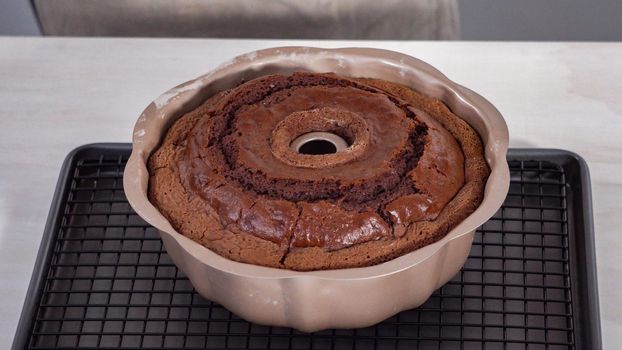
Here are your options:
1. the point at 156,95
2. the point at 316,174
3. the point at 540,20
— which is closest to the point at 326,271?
the point at 316,174

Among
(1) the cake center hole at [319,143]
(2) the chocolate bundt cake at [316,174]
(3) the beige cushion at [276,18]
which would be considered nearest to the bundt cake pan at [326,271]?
(2) the chocolate bundt cake at [316,174]

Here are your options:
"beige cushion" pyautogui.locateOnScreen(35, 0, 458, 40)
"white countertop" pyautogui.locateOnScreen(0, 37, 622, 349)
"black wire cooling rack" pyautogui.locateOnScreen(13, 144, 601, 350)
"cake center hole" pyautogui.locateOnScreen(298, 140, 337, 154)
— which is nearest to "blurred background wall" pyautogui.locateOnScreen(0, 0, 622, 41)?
"beige cushion" pyautogui.locateOnScreen(35, 0, 458, 40)

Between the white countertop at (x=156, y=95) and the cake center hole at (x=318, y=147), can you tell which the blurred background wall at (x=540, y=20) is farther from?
the cake center hole at (x=318, y=147)

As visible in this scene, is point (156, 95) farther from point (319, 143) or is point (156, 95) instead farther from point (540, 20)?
point (540, 20)

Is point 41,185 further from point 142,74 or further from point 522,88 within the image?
point 522,88

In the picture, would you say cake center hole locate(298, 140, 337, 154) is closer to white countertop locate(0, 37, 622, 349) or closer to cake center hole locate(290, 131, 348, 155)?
cake center hole locate(290, 131, 348, 155)

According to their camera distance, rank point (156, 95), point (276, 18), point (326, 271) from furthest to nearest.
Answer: point (276, 18) → point (156, 95) → point (326, 271)
